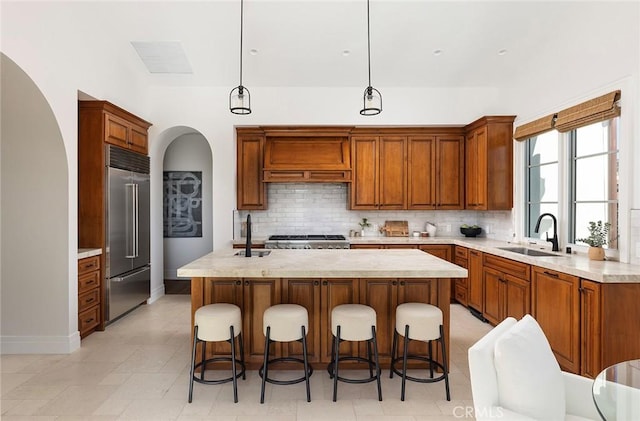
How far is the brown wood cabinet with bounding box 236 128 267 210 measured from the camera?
5574 millimetres

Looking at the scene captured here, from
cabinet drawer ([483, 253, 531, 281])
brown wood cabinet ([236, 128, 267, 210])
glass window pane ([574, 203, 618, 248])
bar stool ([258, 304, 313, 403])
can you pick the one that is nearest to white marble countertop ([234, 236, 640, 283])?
cabinet drawer ([483, 253, 531, 281])

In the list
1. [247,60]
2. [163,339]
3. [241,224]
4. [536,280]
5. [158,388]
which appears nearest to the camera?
[158,388]

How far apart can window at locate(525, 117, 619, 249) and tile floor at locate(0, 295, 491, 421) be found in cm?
196

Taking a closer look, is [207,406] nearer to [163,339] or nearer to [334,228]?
[163,339]

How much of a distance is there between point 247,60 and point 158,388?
4.17 meters

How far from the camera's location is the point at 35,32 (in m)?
3.25

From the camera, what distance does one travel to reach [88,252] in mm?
3941

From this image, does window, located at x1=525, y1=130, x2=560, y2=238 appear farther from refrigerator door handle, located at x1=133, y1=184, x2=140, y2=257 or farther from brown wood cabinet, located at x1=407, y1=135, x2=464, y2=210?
refrigerator door handle, located at x1=133, y1=184, x2=140, y2=257

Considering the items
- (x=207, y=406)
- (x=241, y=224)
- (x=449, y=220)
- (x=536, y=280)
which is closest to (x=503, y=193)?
(x=449, y=220)

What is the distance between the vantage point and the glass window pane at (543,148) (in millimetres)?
4273

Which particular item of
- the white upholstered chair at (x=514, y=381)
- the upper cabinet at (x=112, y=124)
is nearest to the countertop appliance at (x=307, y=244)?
the upper cabinet at (x=112, y=124)

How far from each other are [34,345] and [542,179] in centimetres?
608

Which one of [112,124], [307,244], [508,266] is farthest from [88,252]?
[508,266]

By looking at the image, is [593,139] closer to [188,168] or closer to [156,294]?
[156,294]
